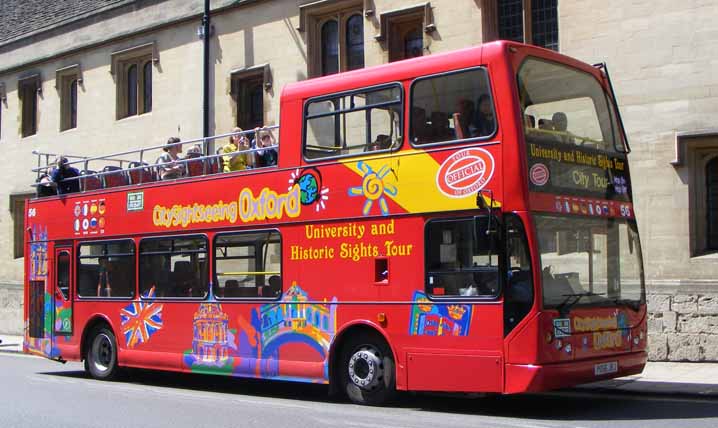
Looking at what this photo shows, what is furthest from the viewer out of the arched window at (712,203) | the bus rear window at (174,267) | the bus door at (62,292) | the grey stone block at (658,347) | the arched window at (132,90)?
the arched window at (132,90)

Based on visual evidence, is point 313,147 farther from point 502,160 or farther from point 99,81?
point 99,81

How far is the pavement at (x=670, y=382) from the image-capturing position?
12.2 meters

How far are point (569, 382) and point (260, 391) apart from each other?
222 inches

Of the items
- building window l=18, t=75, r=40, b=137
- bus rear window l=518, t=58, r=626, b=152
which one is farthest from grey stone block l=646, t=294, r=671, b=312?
building window l=18, t=75, r=40, b=137

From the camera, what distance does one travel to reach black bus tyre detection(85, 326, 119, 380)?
1578 cm

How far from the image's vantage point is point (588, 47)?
16.9 meters

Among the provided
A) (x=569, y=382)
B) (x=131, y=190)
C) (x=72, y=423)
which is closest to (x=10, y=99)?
(x=131, y=190)

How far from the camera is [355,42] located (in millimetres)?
21672

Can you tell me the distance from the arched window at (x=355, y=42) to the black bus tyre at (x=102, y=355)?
885 centimetres

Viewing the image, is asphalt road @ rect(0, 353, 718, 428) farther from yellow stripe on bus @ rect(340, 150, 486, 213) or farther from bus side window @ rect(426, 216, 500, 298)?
yellow stripe on bus @ rect(340, 150, 486, 213)

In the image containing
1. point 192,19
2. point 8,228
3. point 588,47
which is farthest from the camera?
point 8,228

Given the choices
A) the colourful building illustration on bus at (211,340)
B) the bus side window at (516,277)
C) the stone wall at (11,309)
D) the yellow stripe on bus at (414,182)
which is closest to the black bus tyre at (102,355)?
the colourful building illustration on bus at (211,340)

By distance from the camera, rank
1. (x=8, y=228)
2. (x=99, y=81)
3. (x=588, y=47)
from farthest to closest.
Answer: (x=8, y=228)
(x=99, y=81)
(x=588, y=47)

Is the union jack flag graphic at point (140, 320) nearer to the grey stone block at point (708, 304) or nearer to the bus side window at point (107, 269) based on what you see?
the bus side window at point (107, 269)
